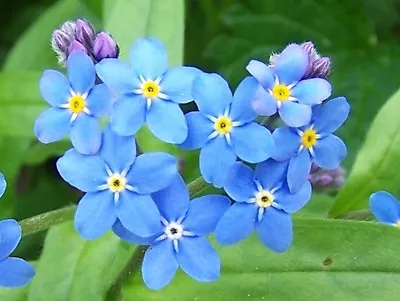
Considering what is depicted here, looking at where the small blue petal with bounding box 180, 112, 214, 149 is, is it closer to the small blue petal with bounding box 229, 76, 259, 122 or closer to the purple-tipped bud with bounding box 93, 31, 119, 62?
the small blue petal with bounding box 229, 76, 259, 122

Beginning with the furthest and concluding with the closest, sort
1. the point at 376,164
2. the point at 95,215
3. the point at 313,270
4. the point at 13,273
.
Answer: the point at 376,164
the point at 313,270
the point at 13,273
the point at 95,215

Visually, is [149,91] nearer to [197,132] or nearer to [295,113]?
[197,132]

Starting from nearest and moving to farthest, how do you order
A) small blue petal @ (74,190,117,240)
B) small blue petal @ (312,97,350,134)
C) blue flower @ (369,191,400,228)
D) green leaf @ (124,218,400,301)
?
small blue petal @ (74,190,117,240) < small blue petal @ (312,97,350,134) < green leaf @ (124,218,400,301) < blue flower @ (369,191,400,228)

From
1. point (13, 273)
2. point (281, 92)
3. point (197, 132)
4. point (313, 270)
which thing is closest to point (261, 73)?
point (281, 92)

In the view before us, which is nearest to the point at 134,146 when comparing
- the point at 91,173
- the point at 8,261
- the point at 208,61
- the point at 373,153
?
the point at 91,173

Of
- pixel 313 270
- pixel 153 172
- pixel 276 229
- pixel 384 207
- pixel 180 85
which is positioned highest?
pixel 180 85

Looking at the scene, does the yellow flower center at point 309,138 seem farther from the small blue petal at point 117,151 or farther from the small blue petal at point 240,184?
the small blue petal at point 117,151

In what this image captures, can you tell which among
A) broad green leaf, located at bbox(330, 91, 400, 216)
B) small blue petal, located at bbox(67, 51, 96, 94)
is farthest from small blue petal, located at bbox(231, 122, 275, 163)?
broad green leaf, located at bbox(330, 91, 400, 216)
